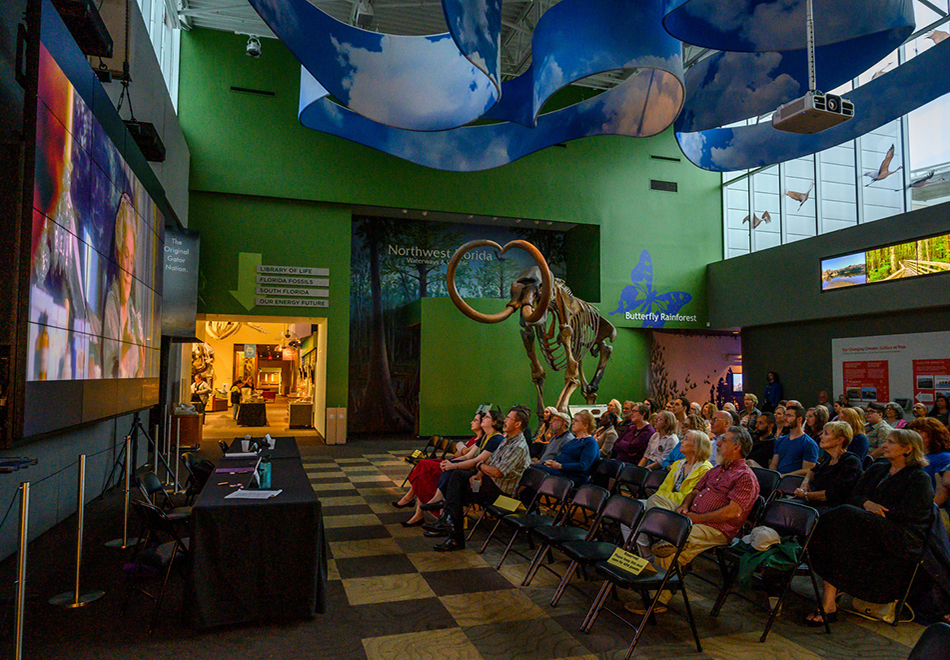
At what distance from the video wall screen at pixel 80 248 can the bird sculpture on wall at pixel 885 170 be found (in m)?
13.1

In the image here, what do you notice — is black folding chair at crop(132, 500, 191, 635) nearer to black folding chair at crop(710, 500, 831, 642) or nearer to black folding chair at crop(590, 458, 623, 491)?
black folding chair at crop(710, 500, 831, 642)

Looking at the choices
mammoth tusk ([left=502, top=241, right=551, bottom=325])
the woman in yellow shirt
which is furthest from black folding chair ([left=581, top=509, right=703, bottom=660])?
mammoth tusk ([left=502, top=241, right=551, bottom=325])

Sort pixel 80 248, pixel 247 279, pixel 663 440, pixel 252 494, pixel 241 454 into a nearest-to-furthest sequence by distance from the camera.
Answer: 1. pixel 252 494
2. pixel 80 248
3. pixel 241 454
4. pixel 663 440
5. pixel 247 279

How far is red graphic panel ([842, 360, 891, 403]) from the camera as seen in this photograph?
39.9 feet

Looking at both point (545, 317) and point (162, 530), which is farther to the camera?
point (545, 317)

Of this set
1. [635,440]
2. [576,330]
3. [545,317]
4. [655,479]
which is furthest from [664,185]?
[655,479]

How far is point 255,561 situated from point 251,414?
13590 millimetres

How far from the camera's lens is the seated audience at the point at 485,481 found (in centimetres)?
552

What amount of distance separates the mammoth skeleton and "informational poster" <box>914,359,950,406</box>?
5.56 m

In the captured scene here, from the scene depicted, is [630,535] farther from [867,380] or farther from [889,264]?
[867,380]

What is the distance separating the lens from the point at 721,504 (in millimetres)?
4191

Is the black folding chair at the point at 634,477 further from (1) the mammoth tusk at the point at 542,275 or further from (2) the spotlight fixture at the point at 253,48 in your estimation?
(2) the spotlight fixture at the point at 253,48

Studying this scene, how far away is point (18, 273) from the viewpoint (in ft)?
11.4

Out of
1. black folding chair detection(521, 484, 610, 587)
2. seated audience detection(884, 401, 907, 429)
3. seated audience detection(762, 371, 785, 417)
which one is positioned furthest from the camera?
seated audience detection(762, 371, 785, 417)
